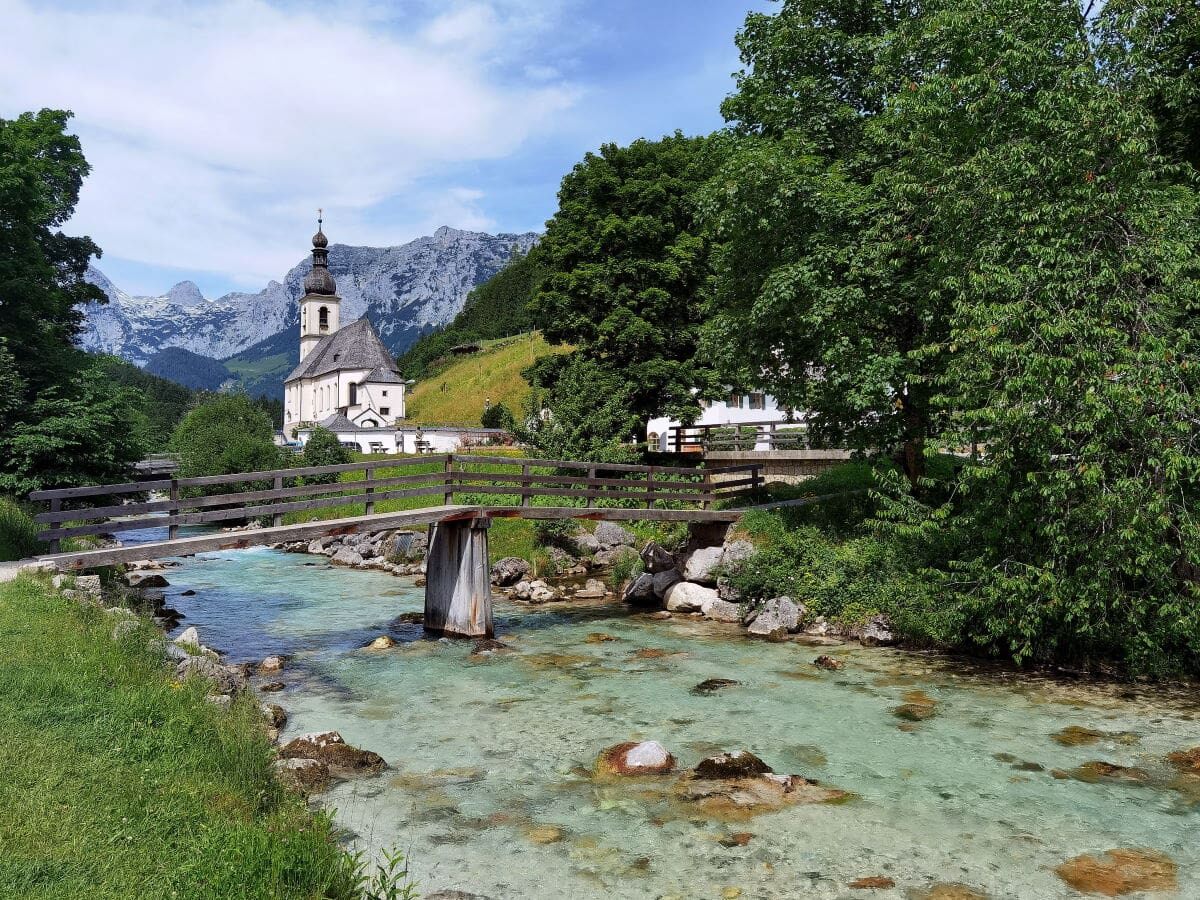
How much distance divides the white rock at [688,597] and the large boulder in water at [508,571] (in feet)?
20.6

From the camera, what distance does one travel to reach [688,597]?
2320 cm

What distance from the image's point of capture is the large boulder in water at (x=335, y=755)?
1109 cm

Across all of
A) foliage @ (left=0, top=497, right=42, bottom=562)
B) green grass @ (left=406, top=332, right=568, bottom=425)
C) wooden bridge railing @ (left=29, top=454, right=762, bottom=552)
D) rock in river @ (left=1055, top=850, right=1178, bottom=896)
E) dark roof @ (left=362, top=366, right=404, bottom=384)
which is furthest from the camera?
green grass @ (left=406, top=332, right=568, bottom=425)

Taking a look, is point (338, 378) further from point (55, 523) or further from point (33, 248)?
point (55, 523)

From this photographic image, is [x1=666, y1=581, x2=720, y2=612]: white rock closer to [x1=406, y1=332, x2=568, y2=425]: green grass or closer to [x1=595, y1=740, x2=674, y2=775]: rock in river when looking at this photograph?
[x1=595, y1=740, x2=674, y2=775]: rock in river

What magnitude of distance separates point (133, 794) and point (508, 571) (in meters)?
20.7

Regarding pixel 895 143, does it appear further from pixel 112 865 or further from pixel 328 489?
pixel 112 865

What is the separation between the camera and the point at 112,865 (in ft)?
19.7

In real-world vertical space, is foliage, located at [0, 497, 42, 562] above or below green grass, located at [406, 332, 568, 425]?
below

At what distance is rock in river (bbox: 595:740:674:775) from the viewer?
1109cm

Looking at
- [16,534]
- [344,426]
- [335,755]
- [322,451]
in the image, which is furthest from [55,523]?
[344,426]

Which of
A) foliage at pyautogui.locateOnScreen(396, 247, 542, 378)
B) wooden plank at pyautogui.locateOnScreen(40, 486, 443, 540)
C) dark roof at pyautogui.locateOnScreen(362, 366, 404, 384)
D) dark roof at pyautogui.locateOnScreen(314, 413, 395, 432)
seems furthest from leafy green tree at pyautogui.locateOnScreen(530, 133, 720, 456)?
foliage at pyautogui.locateOnScreen(396, 247, 542, 378)

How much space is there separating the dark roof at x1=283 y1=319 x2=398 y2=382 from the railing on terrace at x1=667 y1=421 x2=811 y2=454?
71.4m

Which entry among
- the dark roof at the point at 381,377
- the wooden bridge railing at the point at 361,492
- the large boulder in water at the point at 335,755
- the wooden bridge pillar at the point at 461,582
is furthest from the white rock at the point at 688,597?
the dark roof at the point at 381,377
